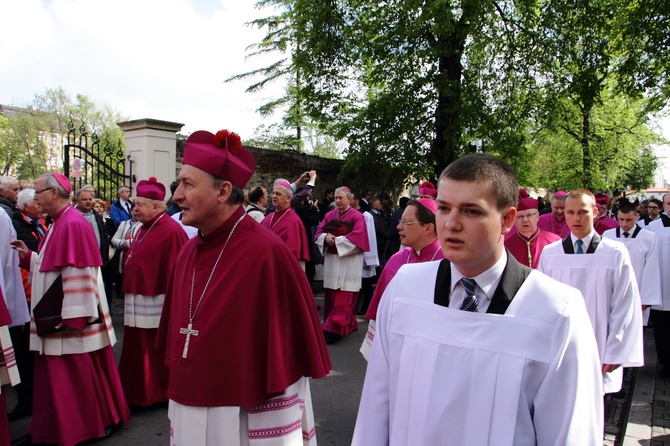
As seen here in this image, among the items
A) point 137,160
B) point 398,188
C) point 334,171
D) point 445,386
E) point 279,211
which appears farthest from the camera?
point 398,188

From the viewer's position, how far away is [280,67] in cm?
2622

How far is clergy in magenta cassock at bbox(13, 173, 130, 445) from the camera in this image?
14.6 feet

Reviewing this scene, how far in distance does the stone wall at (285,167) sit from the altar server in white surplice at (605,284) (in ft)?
30.9

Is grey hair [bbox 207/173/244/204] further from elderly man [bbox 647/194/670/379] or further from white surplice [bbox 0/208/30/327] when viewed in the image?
elderly man [bbox 647/194/670/379]

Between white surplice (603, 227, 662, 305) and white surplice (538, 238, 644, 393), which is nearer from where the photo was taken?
white surplice (538, 238, 644, 393)

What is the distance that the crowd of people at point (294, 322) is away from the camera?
70.7 inches

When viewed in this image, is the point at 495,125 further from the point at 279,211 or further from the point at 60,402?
the point at 60,402

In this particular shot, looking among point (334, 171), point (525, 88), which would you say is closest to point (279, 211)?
point (334, 171)

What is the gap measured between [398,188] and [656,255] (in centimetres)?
1077

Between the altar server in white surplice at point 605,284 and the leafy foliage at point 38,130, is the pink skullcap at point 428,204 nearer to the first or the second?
the altar server in white surplice at point 605,284

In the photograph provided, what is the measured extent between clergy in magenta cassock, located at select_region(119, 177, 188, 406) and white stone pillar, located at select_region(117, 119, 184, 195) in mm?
5396

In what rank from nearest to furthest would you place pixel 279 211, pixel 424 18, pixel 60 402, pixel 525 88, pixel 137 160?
pixel 60 402 < pixel 279 211 < pixel 137 160 < pixel 424 18 < pixel 525 88

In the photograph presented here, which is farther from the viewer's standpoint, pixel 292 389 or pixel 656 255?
pixel 656 255

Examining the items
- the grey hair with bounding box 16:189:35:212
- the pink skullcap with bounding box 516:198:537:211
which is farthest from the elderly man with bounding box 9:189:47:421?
the pink skullcap with bounding box 516:198:537:211
